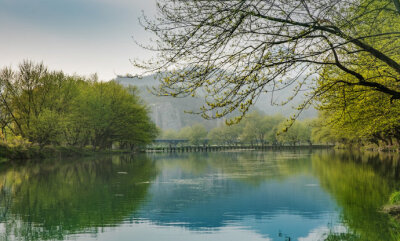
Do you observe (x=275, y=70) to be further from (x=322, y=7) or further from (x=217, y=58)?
(x=322, y=7)

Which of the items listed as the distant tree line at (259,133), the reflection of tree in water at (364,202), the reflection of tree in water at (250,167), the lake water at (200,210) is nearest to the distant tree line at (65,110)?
the reflection of tree in water at (250,167)

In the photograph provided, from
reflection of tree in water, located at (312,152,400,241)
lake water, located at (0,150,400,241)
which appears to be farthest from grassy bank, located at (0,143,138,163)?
reflection of tree in water, located at (312,152,400,241)

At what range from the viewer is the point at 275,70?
1027 centimetres

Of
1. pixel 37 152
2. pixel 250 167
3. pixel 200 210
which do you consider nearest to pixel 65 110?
pixel 37 152

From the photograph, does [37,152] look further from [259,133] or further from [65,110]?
[259,133]

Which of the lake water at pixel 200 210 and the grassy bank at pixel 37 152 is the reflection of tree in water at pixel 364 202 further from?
the grassy bank at pixel 37 152

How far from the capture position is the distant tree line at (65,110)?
62.1 meters

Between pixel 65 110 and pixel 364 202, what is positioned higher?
pixel 65 110

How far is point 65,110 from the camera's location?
239ft

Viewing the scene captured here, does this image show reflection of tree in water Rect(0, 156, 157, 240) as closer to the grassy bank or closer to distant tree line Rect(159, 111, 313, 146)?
the grassy bank

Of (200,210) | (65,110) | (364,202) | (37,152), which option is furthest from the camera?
(65,110)

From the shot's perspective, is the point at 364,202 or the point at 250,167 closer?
→ the point at 364,202

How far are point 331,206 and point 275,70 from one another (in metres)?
9.66

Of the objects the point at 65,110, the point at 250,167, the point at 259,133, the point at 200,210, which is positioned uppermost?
the point at 65,110
